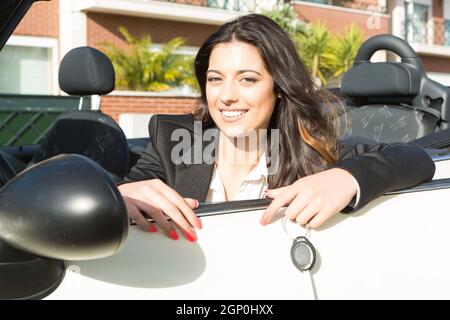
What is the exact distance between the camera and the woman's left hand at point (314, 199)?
4.41 feet

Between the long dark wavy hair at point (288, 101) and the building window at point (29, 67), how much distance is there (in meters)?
12.9

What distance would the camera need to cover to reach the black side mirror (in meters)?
0.94

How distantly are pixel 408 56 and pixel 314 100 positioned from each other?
1.66m

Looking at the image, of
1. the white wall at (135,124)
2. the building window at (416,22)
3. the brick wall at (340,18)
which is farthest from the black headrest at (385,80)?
the building window at (416,22)

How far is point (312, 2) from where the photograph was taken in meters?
18.7

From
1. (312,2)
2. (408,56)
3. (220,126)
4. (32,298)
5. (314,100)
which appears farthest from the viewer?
(312,2)

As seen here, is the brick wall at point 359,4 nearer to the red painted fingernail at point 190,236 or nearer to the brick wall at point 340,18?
the brick wall at point 340,18

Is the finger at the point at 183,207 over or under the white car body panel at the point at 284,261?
over

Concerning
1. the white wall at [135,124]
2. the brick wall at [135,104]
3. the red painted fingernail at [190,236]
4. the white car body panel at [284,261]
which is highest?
the red painted fingernail at [190,236]

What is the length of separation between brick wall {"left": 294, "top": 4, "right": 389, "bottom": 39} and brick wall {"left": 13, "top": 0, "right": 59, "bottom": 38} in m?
7.01

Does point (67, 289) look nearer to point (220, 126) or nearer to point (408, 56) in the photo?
point (220, 126)

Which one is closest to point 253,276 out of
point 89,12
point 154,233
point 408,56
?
point 154,233

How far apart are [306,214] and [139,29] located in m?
14.6

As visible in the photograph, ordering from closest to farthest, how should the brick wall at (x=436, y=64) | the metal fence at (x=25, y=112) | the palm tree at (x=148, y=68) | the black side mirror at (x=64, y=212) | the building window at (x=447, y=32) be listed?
the black side mirror at (x=64, y=212), the metal fence at (x=25, y=112), the palm tree at (x=148, y=68), the brick wall at (x=436, y=64), the building window at (x=447, y=32)
